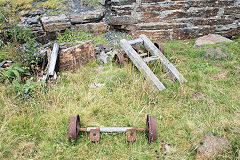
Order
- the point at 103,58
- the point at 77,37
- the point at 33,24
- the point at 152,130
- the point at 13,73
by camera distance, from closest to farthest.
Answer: the point at 152,130 → the point at 13,73 → the point at 103,58 → the point at 33,24 → the point at 77,37

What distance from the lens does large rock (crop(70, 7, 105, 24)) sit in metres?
4.80

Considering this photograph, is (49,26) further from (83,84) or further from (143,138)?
(143,138)

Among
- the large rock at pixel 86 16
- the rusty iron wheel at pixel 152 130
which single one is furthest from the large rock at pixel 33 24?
the rusty iron wheel at pixel 152 130

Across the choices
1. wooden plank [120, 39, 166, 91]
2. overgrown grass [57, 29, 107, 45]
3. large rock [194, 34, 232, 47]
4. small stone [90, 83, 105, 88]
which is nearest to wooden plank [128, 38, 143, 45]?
wooden plank [120, 39, 166, 91]

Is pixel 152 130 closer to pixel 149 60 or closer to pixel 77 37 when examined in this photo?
pixel 149 60

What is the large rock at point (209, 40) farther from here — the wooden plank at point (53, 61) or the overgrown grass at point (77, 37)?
the wooden plank at point (53, 61)

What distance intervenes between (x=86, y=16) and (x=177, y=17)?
227cm

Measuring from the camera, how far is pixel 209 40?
449 cm

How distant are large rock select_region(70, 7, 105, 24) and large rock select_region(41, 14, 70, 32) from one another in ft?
0.66

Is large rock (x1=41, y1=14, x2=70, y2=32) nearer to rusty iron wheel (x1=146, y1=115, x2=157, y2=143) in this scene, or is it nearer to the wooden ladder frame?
the wooden ladder frame

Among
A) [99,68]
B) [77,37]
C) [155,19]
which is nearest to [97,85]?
[99,68]

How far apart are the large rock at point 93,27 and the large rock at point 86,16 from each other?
0.10 metres

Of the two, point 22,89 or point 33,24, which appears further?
point 33,24

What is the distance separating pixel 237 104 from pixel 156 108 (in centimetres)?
119
